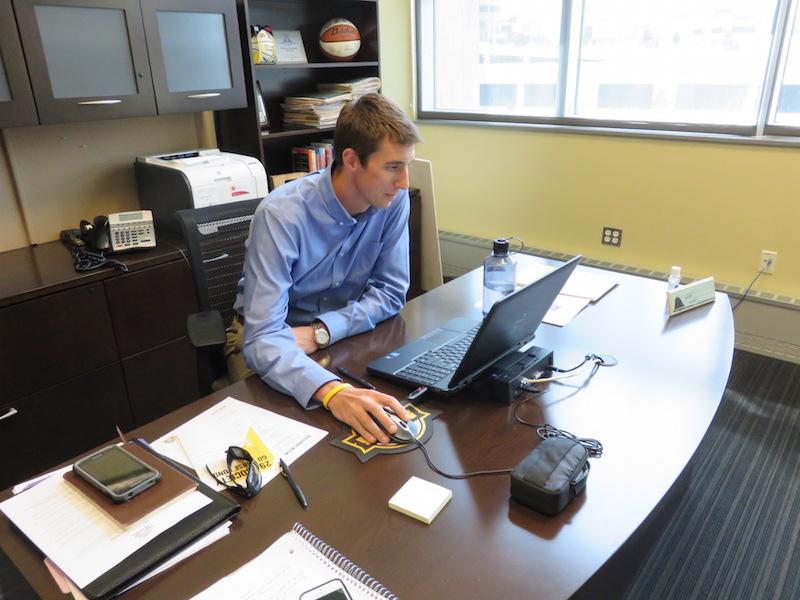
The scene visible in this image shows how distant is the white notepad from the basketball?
280 cm

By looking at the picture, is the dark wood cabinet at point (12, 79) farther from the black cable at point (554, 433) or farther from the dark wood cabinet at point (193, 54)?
the black cable at point (554, 433)

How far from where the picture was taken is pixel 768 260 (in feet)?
9.32

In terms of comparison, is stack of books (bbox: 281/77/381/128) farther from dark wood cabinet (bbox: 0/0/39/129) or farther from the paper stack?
the paper stack

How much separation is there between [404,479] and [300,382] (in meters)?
0.35

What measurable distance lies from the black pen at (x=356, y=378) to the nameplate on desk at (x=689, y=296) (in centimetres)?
87

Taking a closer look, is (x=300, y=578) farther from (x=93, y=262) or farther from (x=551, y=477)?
(x=93, y=262)

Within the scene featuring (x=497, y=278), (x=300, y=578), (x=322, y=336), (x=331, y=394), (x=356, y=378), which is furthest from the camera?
(x=497, y=278)

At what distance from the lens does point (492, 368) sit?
125 centimetres

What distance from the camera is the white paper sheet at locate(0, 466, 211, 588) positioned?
822 millimetres

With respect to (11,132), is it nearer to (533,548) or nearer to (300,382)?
(300,382)

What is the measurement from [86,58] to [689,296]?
2211 mm

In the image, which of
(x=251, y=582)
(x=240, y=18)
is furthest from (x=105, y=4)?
(x=251, y=582)

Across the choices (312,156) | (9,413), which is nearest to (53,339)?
(9,413)

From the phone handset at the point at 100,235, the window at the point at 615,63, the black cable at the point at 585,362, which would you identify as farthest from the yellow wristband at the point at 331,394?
the window at the point at 615,63
